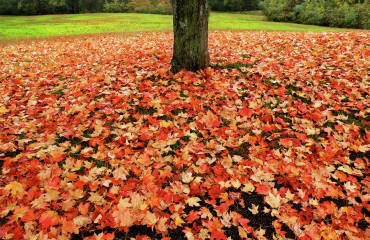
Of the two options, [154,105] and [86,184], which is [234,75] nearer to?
[154,105]

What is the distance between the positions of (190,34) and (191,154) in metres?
3.08

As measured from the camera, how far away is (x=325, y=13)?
39000 mm

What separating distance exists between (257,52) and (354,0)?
48485 mm

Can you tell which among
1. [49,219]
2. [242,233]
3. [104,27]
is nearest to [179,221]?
[242,233]

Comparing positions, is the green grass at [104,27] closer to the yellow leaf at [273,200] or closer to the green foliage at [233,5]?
the yellow leaf at [273,200]

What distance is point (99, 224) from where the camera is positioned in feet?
8.91

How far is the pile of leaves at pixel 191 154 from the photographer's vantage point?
2721 mm

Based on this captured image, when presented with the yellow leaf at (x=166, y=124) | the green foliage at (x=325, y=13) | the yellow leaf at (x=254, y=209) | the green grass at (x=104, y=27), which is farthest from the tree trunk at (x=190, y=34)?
the green foliage at (x=325, y=13)

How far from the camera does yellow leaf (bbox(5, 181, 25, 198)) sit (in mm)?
3018

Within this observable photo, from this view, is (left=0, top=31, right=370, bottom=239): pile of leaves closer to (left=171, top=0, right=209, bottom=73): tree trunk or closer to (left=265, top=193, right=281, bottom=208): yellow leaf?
(left=265, top=193, right=281, bottom=208): yellow leaf

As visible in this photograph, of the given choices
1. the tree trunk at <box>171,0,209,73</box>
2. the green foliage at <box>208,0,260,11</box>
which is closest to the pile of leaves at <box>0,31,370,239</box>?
the tree trunk at <box>171,0,209,73</box>

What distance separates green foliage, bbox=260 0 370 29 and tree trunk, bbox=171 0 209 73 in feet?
131

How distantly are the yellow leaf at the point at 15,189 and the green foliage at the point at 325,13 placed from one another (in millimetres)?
44144

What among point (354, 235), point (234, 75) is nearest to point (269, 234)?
point (354, 235)
